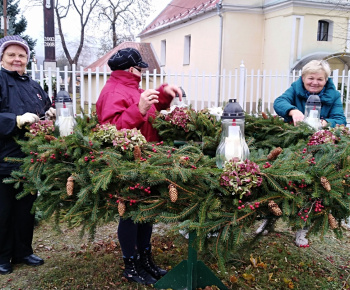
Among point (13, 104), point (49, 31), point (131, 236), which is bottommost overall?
point (131, 236)

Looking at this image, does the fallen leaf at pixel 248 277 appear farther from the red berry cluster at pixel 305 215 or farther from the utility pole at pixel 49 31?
the utility pole at pixel 49 31

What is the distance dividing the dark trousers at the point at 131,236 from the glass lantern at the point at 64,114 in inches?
28.4

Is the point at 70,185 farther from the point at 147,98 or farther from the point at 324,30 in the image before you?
the point at 324,30

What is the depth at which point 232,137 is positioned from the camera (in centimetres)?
198

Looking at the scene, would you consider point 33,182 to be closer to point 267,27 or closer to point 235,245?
point 235,245

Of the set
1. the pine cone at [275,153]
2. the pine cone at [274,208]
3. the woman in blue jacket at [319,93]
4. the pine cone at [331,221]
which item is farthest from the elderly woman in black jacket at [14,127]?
the pine cone at [331,221]

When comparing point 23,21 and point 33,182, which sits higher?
point 23,21

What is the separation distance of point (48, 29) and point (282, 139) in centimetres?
922

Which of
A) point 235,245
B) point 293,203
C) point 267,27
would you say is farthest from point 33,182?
point 267,27

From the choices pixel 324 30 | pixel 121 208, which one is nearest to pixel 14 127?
pixel 121 208

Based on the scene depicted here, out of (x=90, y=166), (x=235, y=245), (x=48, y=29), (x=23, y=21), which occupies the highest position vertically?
(x=23, y=21)

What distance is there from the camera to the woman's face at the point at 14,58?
2875 millimetres

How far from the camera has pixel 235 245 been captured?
173cm

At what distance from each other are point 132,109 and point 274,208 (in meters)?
1.06
